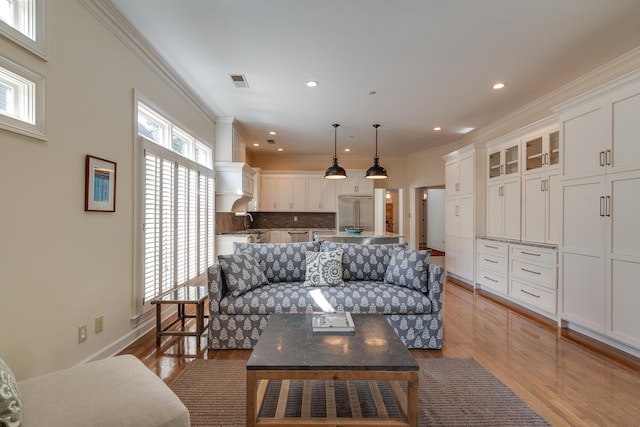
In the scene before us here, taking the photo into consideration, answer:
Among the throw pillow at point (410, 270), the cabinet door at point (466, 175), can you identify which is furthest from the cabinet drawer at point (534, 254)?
the throw pillow at point (410, 270)

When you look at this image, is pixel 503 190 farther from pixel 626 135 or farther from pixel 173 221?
pixel 173 221

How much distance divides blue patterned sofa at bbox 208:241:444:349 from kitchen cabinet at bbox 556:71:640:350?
1.55 metres

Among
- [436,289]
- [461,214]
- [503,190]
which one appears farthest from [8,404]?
[461,214]

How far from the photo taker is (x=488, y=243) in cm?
496

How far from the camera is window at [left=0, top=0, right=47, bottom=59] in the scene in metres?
1.82

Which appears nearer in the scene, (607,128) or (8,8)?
(8,8)

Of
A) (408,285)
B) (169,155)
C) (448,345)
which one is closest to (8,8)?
(169,155)

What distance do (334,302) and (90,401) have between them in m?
1.96

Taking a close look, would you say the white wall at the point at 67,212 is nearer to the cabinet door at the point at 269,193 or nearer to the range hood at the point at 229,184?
the range hood at the point at 229,184

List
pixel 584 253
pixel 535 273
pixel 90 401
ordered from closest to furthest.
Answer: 1. pixel 90 401
2. pixel 584 253
3. pixel 535 273

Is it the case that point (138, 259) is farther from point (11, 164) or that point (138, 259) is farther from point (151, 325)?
point (11, 164)

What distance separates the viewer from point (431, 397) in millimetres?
2107

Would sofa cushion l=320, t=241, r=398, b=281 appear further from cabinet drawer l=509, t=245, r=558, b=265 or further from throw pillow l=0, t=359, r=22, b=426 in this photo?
throw pillow l=0, t=359, r=22, b=426

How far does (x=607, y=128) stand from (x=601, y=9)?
1.06m
